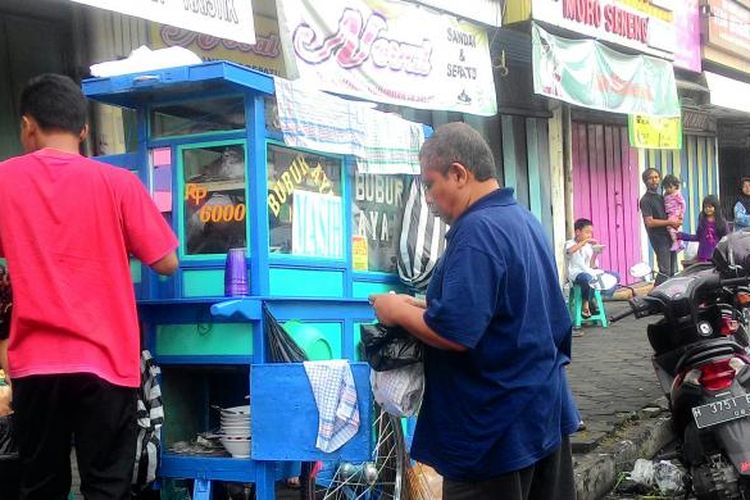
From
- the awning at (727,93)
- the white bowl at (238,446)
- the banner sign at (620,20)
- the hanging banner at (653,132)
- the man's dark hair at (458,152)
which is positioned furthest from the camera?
the awning at (727,93)

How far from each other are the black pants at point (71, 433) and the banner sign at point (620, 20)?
7.49 meters

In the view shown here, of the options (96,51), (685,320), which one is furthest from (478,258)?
(96,51)

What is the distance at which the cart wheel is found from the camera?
381 cm

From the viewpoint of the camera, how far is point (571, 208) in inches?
478

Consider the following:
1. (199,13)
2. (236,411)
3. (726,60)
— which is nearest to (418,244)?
(236,411)

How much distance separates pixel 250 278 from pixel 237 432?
583 millimetres

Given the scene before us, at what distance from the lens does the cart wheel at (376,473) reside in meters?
3.81

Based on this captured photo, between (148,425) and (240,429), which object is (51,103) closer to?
(148,425)

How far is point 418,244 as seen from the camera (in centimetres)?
424

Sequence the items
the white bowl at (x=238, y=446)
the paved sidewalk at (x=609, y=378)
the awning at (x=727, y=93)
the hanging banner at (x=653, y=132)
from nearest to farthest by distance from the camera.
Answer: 1. the white bowl at (x=238, y=446)
2. the paved sidewalk at (x=609, y=378)
3. the hanging banner at (x=653, y=132)
4. the awning at (x=727, y=93)

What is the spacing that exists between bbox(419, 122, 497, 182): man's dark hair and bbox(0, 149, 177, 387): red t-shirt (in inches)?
38.3

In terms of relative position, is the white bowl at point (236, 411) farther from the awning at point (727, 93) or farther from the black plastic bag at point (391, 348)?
the awning at point (727, 93)

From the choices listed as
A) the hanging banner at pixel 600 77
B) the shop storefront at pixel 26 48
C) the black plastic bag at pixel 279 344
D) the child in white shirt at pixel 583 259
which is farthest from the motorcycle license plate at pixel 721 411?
the child in white shirt at pixel 583 259

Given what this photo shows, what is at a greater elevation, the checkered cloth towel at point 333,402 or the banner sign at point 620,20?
the banner sign at point 620,20
